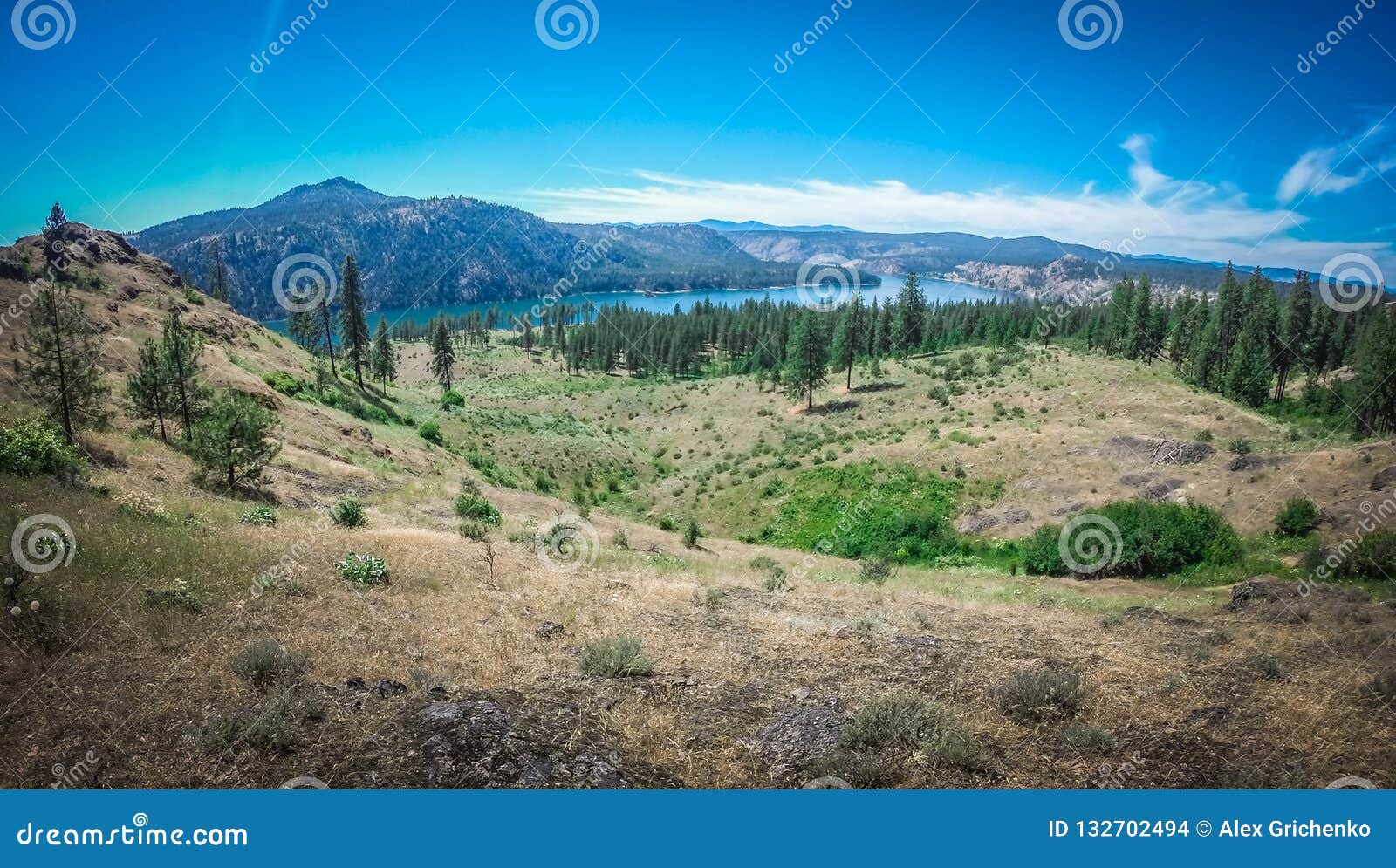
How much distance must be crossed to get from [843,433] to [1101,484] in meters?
21.8

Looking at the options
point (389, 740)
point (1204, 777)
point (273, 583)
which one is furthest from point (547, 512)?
point (1204, 777)

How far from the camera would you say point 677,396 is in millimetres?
83000


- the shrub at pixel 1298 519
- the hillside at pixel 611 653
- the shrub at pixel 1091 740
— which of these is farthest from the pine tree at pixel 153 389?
the shrub at pixel 1298 519

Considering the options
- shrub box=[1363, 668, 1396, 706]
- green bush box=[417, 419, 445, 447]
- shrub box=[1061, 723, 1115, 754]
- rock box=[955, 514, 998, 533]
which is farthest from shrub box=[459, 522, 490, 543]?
green bush box=[417, 419, 445, 447]

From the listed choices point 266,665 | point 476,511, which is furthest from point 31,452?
point 476,511

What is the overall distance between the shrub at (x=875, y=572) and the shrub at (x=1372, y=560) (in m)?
12.1

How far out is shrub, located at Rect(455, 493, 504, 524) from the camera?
22.5 meters

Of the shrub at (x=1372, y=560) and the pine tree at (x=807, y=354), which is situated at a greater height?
the pine tree at (x=807, y=354)

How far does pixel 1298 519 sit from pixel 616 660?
26.7m

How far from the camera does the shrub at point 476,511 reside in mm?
22469

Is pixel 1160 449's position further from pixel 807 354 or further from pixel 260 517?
pixel 260 517

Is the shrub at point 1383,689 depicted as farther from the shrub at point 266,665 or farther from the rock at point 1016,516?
the rock at point 1016,516

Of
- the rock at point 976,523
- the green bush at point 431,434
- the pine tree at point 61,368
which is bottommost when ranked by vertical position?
the rock at point 976,523

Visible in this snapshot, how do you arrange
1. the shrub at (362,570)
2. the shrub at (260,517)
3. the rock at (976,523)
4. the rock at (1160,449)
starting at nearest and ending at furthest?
the shrub at (362,570)
the shrub at (260,517)
the rock at (976,523)
the rock at (1160,449)
